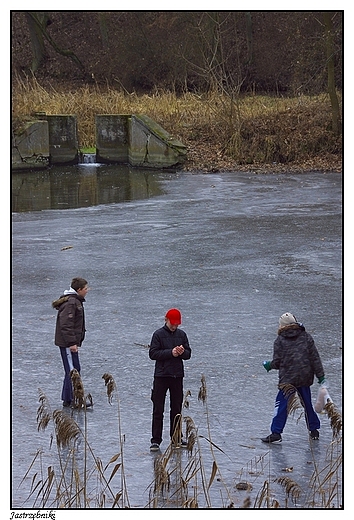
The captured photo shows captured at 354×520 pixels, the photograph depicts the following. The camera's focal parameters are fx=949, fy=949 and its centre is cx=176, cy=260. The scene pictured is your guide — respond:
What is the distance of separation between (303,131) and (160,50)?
53.0 ft

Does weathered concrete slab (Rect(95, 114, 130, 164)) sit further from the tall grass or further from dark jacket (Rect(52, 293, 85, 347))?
the tall grass

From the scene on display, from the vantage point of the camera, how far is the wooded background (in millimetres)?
36594

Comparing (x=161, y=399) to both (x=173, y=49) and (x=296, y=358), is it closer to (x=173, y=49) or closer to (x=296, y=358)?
(x=296, y=358)

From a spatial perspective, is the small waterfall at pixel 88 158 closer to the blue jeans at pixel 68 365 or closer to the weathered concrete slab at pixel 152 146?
the weathered concrete slab at pixel 152 146

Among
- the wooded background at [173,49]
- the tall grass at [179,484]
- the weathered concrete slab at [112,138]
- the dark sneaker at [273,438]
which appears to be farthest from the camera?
the wooded background at [173,49]

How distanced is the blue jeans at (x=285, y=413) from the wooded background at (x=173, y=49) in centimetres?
2495

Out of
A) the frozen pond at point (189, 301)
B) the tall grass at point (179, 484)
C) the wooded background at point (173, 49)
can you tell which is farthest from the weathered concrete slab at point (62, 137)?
the tall grass at point (179, 484)

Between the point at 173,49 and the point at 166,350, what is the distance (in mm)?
36263

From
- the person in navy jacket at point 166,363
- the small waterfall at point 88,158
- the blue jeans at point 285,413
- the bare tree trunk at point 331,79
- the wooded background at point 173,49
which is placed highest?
the wooded background at point 173,49

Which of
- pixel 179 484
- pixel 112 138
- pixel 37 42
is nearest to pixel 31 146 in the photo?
pixel 112 138

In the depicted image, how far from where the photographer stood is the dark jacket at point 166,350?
8055mm

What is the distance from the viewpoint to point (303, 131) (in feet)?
96.2

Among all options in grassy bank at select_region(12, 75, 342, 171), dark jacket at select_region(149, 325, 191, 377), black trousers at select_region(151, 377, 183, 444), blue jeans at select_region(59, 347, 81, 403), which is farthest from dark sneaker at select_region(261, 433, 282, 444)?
grassy bank at select_region(12, 75, 342, 171)

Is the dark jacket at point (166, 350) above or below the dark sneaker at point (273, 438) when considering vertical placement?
above
